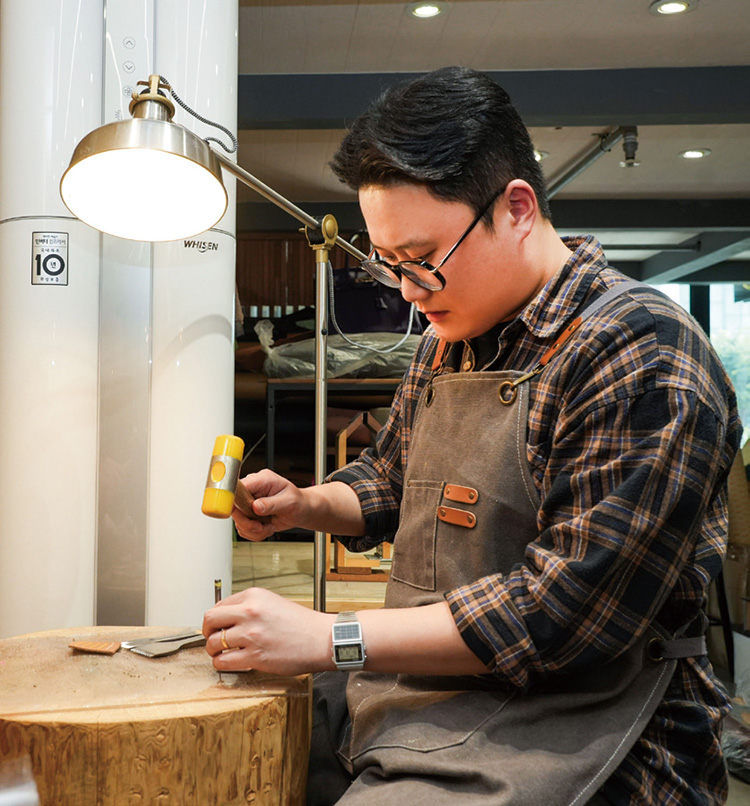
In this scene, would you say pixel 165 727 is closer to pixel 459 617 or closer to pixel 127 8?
pixel 459 617

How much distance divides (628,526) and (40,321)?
1723 millimetres

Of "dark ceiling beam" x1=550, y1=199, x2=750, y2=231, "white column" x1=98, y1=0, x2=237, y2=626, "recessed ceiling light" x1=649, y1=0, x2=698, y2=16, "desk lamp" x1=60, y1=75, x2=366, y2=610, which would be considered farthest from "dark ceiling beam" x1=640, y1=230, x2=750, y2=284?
"desk lamp" x1=60, y1=75, x2=366, y2=610

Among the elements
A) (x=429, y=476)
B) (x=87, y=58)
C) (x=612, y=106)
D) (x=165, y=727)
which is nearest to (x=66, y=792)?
(x=165, y=727)

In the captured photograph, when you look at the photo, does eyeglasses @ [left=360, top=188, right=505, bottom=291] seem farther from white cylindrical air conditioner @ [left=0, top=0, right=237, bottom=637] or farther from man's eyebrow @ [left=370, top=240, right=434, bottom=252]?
white cylindrical air conditioner @ [left=0, top=0, right=237, bottom=637]

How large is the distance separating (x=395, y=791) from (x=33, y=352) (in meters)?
1.61

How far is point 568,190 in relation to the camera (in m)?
6.65

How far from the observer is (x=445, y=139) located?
114 cm

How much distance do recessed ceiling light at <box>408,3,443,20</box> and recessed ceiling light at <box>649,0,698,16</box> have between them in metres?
1.02

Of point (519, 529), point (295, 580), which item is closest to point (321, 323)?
point (519, 529)

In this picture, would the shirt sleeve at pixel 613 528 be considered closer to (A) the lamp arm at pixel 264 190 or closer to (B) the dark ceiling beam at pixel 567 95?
(A) the lamp arm at pixel 264 190

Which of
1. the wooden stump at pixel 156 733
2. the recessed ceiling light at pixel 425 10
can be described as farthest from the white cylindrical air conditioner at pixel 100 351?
the recessed ceiling light at pixel 425 10

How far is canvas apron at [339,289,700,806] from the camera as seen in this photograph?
969 millimetres

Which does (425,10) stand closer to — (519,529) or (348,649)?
(519,529)

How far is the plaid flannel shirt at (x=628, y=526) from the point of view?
37.6 inches
